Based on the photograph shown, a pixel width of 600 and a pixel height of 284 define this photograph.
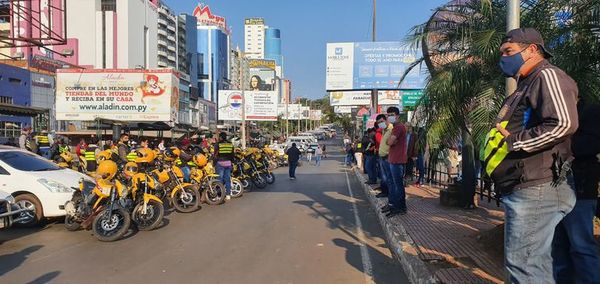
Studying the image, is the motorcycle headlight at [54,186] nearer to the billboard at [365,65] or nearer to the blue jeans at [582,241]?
the blue jeans at [582,241]

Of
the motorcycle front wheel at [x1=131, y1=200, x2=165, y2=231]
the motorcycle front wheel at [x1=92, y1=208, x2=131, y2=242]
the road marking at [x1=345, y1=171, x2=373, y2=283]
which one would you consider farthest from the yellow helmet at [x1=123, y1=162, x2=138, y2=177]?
the road marking at [x1=345, y1=171, x2=373, y2=283]

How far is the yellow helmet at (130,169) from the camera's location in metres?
9.23

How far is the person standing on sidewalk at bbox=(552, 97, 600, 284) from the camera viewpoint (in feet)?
11.2

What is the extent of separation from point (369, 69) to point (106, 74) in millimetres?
15329

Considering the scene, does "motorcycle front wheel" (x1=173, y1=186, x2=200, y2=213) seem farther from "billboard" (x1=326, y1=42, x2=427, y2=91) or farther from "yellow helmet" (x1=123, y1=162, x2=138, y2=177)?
"billboard" (x1=326, y1=42, x2=427, y2=91)

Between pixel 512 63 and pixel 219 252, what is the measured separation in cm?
533

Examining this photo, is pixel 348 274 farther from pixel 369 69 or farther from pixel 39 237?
pixel 369 69

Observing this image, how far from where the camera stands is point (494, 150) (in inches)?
114

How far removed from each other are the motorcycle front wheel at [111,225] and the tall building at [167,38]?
10107cm

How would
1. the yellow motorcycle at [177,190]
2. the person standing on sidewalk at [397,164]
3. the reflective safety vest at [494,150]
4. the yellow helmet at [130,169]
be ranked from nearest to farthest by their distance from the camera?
the reflective safety vest at [494,150]
the person standing on sidewalk at [397,164]
the yellow helmet at [130,169]
the yellow motorcycle at [177,190]

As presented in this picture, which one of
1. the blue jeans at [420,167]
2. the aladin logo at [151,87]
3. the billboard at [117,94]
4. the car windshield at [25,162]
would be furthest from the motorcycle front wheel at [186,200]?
the aladin logo at [151,87]

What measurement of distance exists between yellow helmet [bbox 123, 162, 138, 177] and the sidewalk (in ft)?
15.3

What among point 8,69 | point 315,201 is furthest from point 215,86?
point 315,201

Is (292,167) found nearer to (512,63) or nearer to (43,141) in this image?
(43,141)
